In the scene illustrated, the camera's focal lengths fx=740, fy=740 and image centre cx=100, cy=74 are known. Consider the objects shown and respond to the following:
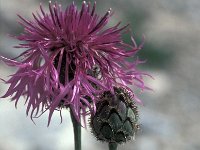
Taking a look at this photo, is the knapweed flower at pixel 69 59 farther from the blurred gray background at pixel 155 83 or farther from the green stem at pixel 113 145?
the blurred gray background at pixel 155 83

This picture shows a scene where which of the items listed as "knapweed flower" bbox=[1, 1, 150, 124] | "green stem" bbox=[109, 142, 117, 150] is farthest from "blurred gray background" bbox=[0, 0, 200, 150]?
"knapweed flower" bbox=[1, 1, 150, 124]

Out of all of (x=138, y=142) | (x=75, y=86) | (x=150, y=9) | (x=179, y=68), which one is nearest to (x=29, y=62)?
(x=75, y=86)

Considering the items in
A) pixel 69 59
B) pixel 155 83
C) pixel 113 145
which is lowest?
pixel 113 145

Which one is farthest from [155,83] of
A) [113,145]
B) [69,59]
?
[69,59]

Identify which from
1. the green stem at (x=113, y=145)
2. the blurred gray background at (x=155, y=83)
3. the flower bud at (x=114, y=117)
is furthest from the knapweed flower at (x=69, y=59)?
the blurred gray background at (x=155, y=83)

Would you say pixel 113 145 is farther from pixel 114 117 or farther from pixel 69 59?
pixel 69 59

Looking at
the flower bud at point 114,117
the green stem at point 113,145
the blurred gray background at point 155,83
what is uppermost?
the blurred gray background at point 155,83

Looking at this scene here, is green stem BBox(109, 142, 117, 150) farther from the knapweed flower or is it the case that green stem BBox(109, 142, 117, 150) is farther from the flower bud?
the knapweed flower
